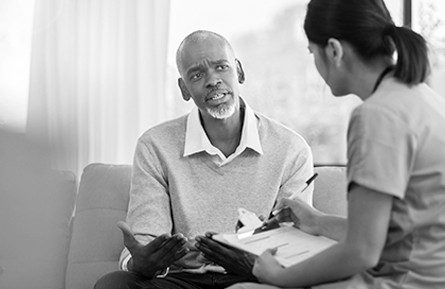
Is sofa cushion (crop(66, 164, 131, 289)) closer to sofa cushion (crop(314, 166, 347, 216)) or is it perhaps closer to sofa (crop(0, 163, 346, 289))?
sofa (crop(0, 163, 346, 289))

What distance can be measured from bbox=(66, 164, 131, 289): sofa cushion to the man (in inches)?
13.4

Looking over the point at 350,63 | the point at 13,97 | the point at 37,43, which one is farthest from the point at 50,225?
the point at 350,63

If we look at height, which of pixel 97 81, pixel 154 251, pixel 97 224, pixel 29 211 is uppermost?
pixel 97 81

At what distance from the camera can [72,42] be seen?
303 cm

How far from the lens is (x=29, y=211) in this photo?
→ 2.96 m

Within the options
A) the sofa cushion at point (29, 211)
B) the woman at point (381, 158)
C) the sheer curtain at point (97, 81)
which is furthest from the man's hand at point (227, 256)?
the sheer curtain at point (97, 81)

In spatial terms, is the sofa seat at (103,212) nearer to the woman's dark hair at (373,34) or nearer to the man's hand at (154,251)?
the man's hand at (154,251)

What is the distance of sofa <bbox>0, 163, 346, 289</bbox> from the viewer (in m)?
2.43

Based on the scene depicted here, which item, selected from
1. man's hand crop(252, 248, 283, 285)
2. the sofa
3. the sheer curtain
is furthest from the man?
the sheer curtain

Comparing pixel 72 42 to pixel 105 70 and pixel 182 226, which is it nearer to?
pixel 105 70

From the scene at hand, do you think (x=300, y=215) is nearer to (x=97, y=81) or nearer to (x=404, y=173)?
(x=404, y=173)

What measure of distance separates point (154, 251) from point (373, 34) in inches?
37.5

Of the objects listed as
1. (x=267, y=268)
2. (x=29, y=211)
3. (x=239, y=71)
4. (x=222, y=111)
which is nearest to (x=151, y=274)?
(x=222, y=111)

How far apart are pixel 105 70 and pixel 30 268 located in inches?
39.4
